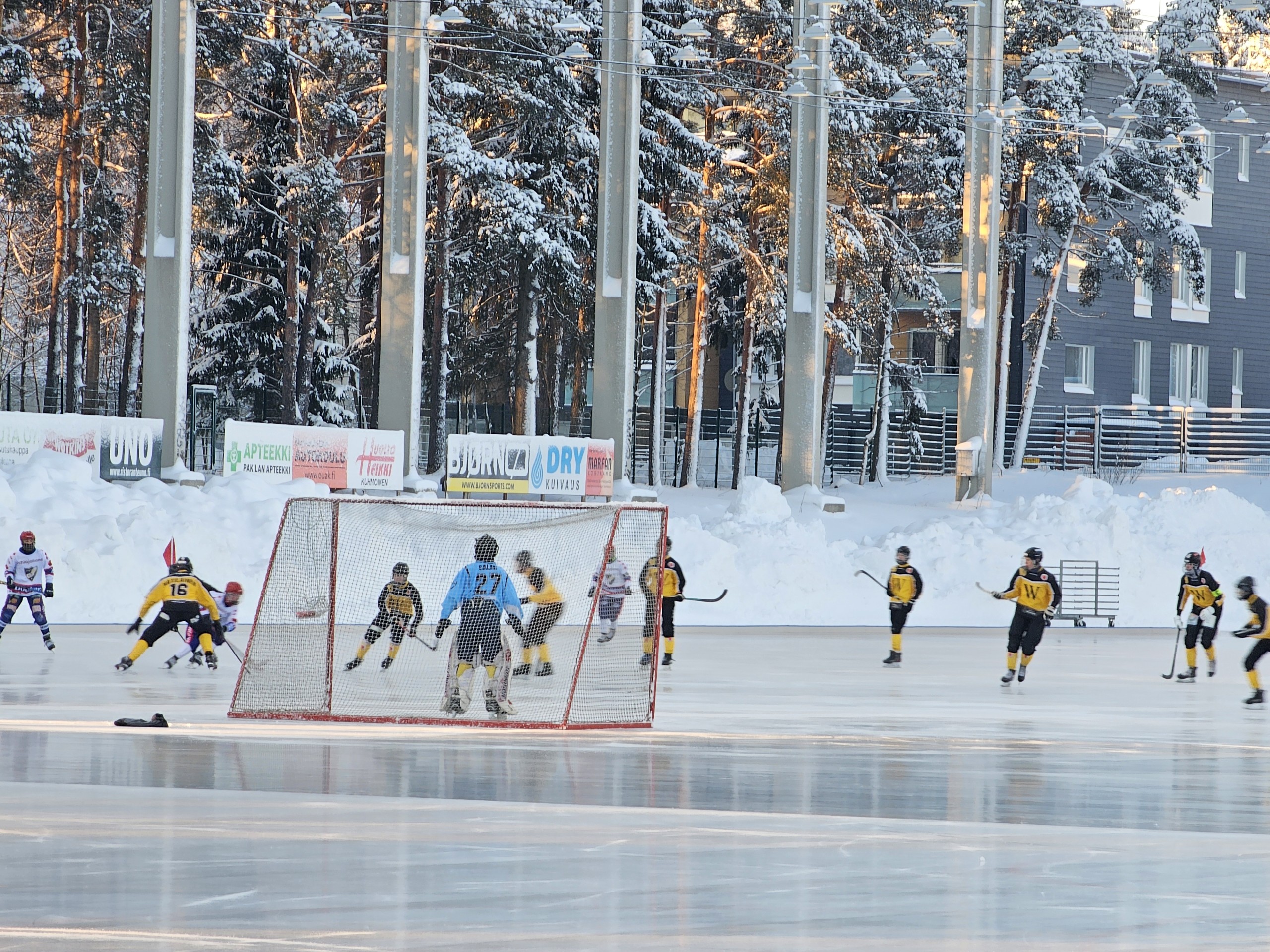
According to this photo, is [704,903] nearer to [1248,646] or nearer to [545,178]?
[1248,646]

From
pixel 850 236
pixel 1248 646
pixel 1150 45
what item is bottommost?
pixel 1248 646

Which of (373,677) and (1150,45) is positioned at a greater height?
(1150,45)

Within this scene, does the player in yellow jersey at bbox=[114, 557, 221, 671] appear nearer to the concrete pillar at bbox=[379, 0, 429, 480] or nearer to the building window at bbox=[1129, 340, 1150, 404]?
the concrete pillar at bbox=[379, 0, 429, 480]

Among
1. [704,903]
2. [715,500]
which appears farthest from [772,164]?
[704,903]

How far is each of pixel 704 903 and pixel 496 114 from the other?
3888 centimetres

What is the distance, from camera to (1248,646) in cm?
2766

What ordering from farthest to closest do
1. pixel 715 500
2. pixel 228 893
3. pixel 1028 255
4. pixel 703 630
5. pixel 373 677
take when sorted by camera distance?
pixel 1028 255 → pixel 715 500 → pixel 703 630 → pixel 373 677 → pixel 228 893

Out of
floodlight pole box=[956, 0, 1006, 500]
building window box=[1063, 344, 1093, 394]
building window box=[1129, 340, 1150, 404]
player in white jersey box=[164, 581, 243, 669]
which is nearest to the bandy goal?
player in white jersey box=[164, 581, 243, 669]

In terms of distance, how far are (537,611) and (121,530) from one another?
11499mm

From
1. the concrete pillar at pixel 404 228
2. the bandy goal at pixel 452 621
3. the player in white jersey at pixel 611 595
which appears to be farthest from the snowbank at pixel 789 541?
the player in white jersey at pixel 611 595

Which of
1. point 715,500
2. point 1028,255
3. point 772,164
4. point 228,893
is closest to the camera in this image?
point 228,893

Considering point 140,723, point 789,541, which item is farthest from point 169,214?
point 140,723

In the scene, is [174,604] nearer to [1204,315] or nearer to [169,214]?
[169,214]

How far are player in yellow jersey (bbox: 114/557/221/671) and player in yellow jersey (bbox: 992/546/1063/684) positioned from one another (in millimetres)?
8856
